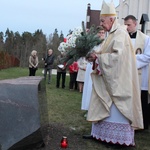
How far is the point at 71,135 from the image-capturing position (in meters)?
5.93

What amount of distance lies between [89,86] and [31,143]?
227cm

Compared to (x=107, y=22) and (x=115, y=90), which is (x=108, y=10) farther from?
(x=115, y=90)

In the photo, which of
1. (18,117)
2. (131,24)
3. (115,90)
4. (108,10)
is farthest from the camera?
(131,24)

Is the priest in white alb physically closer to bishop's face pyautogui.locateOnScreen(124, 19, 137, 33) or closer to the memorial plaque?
bishop's face pyautogui.locateOnScreen(124, 19, 137, 33)

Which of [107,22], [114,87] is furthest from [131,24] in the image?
[114,87]

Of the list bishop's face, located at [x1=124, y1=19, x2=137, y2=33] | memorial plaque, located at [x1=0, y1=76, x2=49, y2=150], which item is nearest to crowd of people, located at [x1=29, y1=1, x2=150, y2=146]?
bishop's face, located at [x1=124, y1=19, x2=137, y2=33]

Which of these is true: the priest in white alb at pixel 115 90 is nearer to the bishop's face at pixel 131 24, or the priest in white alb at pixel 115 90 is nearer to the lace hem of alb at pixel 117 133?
the lace hem of alb at pixel 117 133

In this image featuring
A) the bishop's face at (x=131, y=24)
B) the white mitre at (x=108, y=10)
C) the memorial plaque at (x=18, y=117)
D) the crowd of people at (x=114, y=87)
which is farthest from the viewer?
the bishop's face at (x=131, y=24)

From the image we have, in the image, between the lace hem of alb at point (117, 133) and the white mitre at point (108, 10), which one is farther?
the white mitre at point (108, 10)

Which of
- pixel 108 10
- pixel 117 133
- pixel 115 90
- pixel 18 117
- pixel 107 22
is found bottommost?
pixel 117 133

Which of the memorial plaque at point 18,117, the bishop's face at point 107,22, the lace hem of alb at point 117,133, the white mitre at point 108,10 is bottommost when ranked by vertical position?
the lace hem of alb at point 117,133

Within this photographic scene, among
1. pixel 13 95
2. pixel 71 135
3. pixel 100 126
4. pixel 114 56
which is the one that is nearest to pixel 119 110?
pixel 100 126

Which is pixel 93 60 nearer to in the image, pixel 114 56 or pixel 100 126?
pixel 114 56

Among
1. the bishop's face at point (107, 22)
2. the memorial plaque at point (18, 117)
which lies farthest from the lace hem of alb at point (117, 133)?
the bishop's face at point (107, 22)
